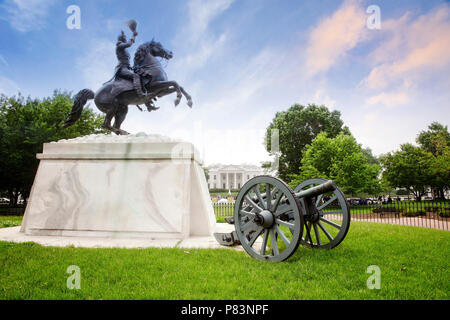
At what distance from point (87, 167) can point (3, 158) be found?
14.8 m

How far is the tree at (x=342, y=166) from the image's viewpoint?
2045 centimetres

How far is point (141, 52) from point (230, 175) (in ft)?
314

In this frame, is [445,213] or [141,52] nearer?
[141,52]

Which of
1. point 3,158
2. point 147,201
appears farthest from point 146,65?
point 3,158

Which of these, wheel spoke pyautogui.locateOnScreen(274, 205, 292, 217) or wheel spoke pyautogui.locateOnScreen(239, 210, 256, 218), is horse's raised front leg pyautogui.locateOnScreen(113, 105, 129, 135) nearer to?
wheel spoke pyautogui.locateOnScreen(239, 210, 256, 218)

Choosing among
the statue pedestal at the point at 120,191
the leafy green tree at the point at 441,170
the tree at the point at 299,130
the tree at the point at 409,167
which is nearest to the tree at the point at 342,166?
the tree at the point at 299,130

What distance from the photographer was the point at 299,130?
95.9 ft

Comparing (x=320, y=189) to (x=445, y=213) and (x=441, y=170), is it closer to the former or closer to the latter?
(x=445, y=213)

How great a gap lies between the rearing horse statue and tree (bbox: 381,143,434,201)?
98.9ft

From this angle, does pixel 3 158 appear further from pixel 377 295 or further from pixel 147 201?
pixel 377 295
